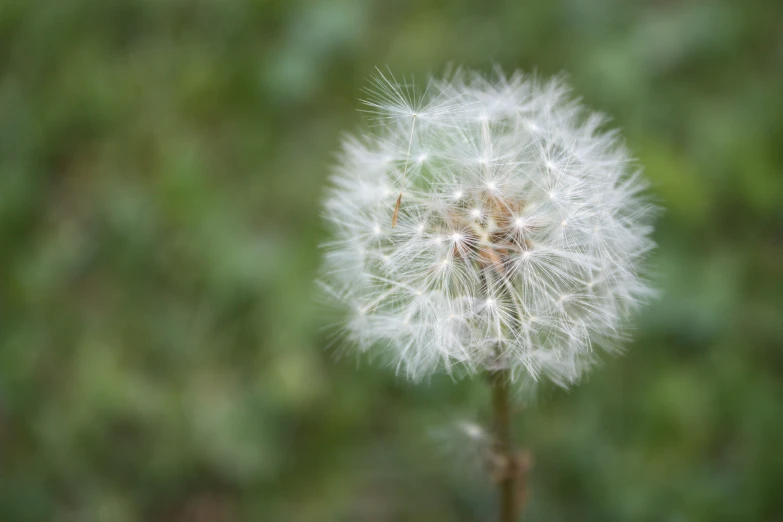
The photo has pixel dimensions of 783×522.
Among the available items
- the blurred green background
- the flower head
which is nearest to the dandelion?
the flower head

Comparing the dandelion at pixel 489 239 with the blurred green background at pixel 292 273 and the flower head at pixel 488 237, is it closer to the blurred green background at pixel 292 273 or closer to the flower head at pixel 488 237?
the flower head at pixel 488 237

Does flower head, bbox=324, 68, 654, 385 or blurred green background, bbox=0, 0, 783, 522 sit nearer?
flower head, bbox=324, 68, 654, 385

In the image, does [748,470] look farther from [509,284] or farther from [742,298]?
[509,284]

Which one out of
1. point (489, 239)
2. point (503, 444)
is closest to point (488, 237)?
point (489, 239)

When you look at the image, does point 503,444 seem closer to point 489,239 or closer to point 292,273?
point 489,239

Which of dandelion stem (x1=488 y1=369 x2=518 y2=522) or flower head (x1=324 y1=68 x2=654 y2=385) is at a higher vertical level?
flower head (x1=324 y1=68 x2=654 y2=385)

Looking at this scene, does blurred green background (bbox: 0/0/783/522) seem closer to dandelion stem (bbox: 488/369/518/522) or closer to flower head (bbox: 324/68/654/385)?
dandelion stem (bbox: 488/369/518/522)

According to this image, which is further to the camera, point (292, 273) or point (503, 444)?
point (292, 273)
